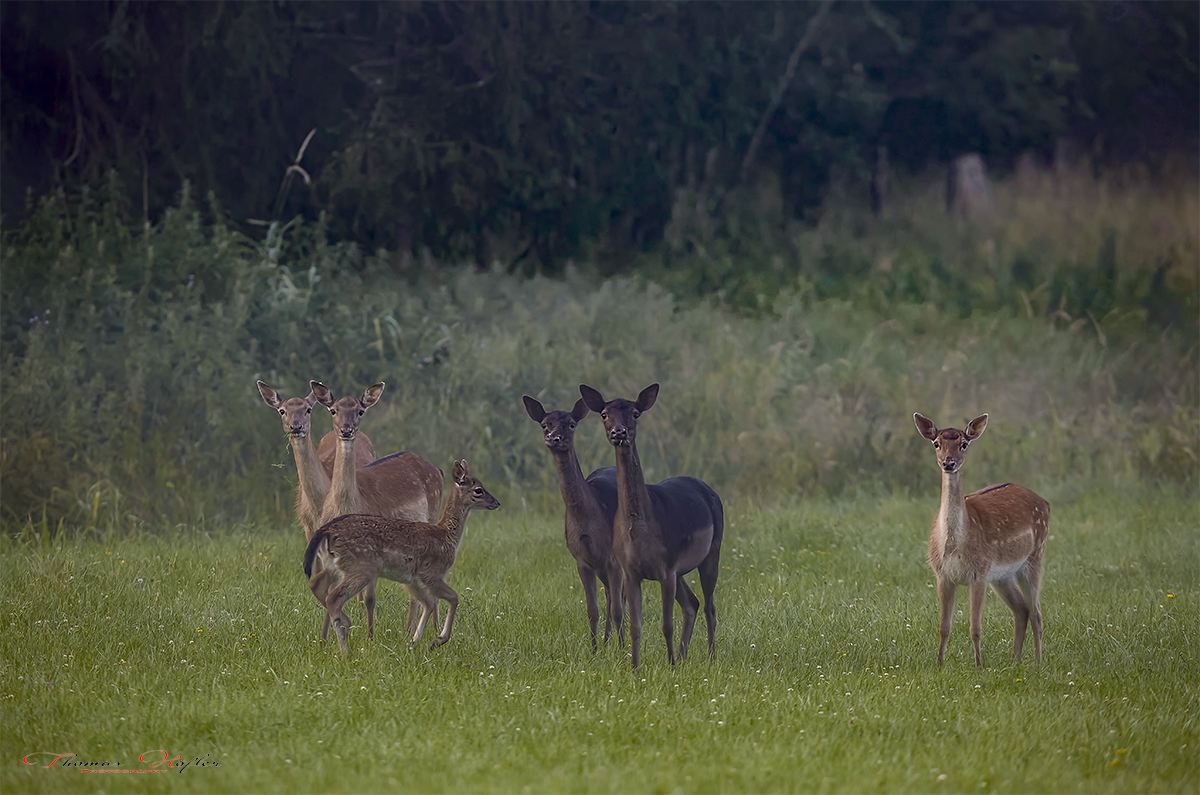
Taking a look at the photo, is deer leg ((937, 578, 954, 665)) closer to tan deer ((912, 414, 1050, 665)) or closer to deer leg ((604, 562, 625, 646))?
tan deer ((912, 414, 1050, 665))

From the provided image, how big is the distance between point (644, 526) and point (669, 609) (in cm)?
51

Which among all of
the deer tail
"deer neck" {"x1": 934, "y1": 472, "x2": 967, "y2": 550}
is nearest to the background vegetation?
the deer tail

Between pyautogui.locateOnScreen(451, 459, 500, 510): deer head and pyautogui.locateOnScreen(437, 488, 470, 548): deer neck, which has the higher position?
pyautogui.locateOnScreen(451, 459, 500, 510): deer head

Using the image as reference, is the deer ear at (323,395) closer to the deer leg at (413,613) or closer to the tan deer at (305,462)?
the tan deer at (305,462)

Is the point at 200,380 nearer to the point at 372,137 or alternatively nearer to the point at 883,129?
the point at 372,137

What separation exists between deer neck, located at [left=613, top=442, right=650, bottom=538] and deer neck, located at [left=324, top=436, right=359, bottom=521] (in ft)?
6.50

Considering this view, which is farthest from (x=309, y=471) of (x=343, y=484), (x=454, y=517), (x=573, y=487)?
(x=573, y=487)

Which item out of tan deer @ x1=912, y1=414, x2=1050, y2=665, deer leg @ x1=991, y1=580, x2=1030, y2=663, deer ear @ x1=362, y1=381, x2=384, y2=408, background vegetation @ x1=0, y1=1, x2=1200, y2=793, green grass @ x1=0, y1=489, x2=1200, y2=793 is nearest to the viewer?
green grass @ x1=0, y1=489, x2=1200, y2=793

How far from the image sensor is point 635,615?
7414mm

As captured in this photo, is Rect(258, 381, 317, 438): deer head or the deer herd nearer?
the deer herd

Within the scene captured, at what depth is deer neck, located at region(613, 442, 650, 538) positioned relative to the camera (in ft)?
24.4

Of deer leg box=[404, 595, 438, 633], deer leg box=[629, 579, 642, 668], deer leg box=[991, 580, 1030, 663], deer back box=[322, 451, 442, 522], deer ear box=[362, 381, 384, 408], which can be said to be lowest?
deer leg box=[404, 595, 438, 633]

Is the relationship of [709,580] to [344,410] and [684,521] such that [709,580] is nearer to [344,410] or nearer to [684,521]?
[684,521]

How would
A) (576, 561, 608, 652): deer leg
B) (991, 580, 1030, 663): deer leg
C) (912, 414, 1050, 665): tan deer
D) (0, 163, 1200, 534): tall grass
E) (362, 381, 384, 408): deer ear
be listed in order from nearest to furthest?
1. (912, 414, 1050, 665): tan deer
2. (576, 561, 608, 652): deer leg
3. (991, 580, 1030, 663): deer leg
4. (362, 381, 384, 408): deer ear
5. (0, 163, 1200, 534): tall grass
